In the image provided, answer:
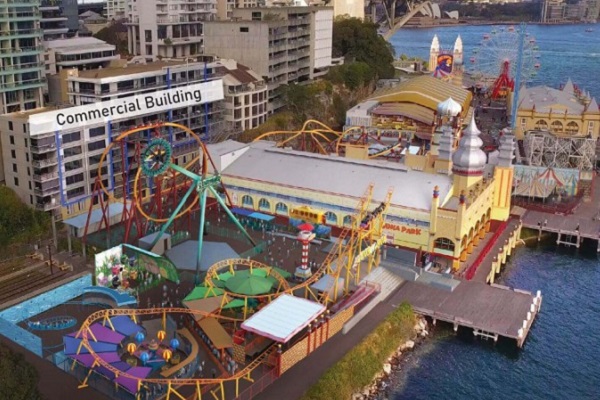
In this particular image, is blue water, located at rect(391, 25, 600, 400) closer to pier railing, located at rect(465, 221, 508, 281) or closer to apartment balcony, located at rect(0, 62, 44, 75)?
pier railing, located at rect(465, 221, 508, 281)

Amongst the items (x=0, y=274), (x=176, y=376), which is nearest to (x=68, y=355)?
(x=176, y=376)

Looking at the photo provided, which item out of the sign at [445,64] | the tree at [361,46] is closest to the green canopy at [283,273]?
the tree at [361,46]

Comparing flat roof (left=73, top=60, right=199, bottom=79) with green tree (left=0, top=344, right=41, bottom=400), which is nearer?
green tree (left=0, top=344, right=41, bottom=400)

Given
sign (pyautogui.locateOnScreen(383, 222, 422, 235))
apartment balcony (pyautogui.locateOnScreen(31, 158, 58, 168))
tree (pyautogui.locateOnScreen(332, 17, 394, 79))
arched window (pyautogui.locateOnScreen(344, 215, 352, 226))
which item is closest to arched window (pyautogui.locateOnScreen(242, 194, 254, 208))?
arched window (pyautogui.locateOnScreen(344, 215, 352, 226))

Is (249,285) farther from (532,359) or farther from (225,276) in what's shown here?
(532,359)

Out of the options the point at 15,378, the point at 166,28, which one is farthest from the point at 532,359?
the point at 166,28

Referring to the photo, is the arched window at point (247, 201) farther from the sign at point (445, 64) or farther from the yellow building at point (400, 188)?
the sign at point (445, 64)

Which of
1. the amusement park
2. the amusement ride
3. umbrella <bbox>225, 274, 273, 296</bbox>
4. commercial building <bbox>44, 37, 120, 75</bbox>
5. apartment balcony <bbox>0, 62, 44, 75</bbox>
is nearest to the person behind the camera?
the amusement ride
